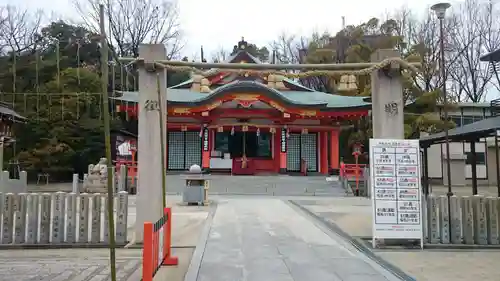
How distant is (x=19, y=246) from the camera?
7750mm

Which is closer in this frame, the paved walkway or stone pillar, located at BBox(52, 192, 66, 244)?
the paved walkway

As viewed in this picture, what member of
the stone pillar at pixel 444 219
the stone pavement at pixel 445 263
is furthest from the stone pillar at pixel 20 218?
the stone pillar at pixel 444 219

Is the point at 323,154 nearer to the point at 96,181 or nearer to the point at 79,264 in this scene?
the point at 96,181

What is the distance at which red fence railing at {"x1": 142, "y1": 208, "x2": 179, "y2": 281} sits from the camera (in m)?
4.72

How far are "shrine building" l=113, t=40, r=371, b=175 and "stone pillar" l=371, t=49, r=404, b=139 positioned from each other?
16431 mm

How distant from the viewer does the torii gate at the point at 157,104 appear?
25.8 feet

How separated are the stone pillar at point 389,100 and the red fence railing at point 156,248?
4451mm

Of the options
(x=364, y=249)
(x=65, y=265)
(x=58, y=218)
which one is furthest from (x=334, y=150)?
(x=65, y=265)

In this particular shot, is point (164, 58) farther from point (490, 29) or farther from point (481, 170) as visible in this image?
point (490, 29)

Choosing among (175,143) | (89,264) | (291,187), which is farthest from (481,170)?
(89,264)

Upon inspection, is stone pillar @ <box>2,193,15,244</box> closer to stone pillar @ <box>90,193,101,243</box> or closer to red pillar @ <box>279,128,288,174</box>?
stone pillar @ <box>90,193,101,243</box>

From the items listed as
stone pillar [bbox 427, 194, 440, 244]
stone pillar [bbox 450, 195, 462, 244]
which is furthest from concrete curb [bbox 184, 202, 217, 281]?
stone pillar [bbox 450, 195, 462, 244]

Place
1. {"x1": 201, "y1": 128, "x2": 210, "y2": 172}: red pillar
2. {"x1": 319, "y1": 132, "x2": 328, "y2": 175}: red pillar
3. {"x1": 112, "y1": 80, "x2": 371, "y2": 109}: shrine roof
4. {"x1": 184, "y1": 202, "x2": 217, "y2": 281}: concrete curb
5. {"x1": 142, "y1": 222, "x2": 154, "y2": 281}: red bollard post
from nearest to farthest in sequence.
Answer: {"x1": 142, "y1": 222, "x2": 154, "y2": 281}: red bollard post < {"x1": 184, "y1": 202, "x2": 217, "y2": 281}: concrete curb < {"x1": 112, "y1": 80, "x2": 371, "y2": 109}: shrine roof < {"x1": 201, "y1": 128, "x2": 210, "y2": 172}: red pillar < {"x1": 319, "y1": 132, "x2": 328, "y2": 175}: red pillar

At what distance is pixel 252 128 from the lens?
2620cm
